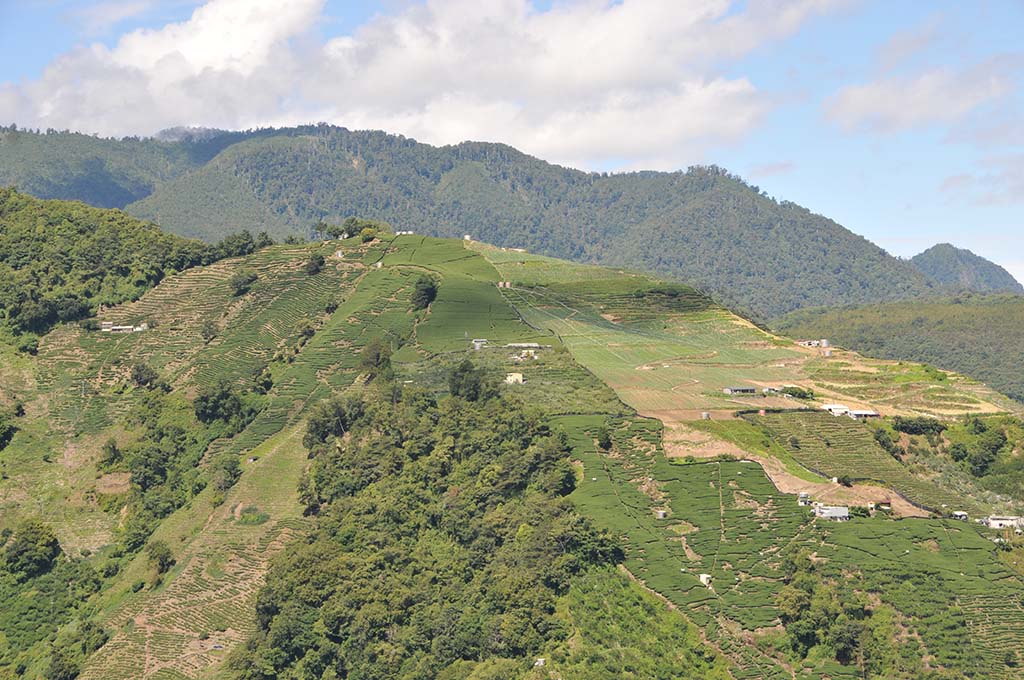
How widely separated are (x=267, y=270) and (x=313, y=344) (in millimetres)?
13445

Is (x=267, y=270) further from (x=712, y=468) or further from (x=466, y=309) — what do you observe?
(x=712, y=468)

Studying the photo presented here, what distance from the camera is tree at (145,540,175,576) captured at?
63219mm

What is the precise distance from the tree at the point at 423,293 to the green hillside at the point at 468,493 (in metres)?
0.16

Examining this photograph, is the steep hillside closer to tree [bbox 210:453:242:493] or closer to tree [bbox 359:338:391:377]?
tree [bbox 359:338:391:377]

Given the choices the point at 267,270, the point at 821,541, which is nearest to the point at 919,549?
the point at 821,541

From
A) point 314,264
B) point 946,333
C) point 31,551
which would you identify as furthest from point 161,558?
point 946,333

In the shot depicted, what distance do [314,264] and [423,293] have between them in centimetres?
1114

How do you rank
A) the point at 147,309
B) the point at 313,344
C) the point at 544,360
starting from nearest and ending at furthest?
1. the point at 544,360
2. the point at 313,344
3. the point at 147,309

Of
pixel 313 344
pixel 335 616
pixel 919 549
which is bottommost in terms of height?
pixel 335 616

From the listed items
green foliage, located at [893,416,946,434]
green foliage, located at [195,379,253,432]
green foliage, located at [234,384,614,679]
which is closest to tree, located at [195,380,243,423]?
green foliage, located at [195,379,253,432]

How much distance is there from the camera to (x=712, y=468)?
58906mm

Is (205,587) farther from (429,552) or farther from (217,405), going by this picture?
(217,405)

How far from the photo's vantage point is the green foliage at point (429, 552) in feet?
169

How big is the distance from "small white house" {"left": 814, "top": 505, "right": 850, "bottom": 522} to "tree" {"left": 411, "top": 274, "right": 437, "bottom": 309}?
36.4 metres
